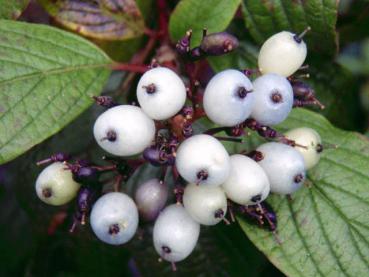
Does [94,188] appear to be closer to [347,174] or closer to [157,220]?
[157,220]

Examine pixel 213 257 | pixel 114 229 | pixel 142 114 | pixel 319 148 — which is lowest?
pixel 213 257

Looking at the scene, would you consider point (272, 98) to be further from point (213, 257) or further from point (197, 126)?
point (213, 257)

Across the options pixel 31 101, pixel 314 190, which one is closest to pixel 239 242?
pixel 314 190

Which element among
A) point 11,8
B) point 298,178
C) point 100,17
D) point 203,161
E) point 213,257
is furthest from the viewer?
point 213,257

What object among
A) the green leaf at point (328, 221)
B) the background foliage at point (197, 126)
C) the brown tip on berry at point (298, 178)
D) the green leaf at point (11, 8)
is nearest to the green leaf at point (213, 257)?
the background foliage at point (197, 126)

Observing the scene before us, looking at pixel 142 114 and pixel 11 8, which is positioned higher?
pixel 11 8

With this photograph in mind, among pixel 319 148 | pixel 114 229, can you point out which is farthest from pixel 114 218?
pixel 319 148

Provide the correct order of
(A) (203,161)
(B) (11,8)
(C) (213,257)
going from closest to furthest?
1. (A) (203,161)
2. (B) (11,8)
3. (C) (213,257)

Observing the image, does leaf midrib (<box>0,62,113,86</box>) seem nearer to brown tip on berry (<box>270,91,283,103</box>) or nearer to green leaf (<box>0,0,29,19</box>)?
green leaf (<box>0,0,29,19</box>)
